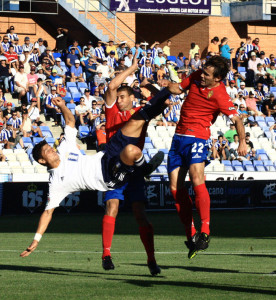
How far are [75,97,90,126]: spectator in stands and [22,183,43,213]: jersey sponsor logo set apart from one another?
5103 millimetres

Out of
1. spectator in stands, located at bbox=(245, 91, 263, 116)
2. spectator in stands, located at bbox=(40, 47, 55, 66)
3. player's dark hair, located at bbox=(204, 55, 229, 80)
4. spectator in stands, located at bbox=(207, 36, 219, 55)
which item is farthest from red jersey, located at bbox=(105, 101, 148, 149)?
spectator in stands, located at bbox=(207, 36, 219, 55)

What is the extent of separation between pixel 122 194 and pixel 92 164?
2.14 feet

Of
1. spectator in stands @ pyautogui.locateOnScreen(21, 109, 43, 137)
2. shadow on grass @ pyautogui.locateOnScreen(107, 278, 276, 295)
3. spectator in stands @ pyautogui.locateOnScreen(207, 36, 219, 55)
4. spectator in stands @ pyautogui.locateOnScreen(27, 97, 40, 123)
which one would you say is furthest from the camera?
spectator in stands @ pyautogui.locateOnScreen(207, 36, 219, 55)

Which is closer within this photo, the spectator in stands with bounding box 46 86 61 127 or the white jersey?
the white jersey

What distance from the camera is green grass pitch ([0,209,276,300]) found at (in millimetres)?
7680

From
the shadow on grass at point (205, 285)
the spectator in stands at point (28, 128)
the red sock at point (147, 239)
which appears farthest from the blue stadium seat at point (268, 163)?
the shadow on grass at point (205, 285)

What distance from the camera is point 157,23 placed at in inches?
1547

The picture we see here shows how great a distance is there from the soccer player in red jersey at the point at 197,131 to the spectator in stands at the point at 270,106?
22.6 meters

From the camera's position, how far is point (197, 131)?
398 inches

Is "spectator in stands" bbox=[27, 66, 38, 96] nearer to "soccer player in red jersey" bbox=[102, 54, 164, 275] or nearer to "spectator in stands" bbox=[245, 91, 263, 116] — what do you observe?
"spectator in stands" bbox=[245, 91, 263, 116]

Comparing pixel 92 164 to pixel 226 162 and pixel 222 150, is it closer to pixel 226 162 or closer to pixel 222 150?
pixel 226 162

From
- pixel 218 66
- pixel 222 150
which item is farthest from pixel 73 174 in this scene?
pixel 222 150

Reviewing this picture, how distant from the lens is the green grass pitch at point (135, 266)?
768 cm

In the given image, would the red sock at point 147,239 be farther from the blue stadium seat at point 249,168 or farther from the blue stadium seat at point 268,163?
the blue stadium seat at point 268,163
